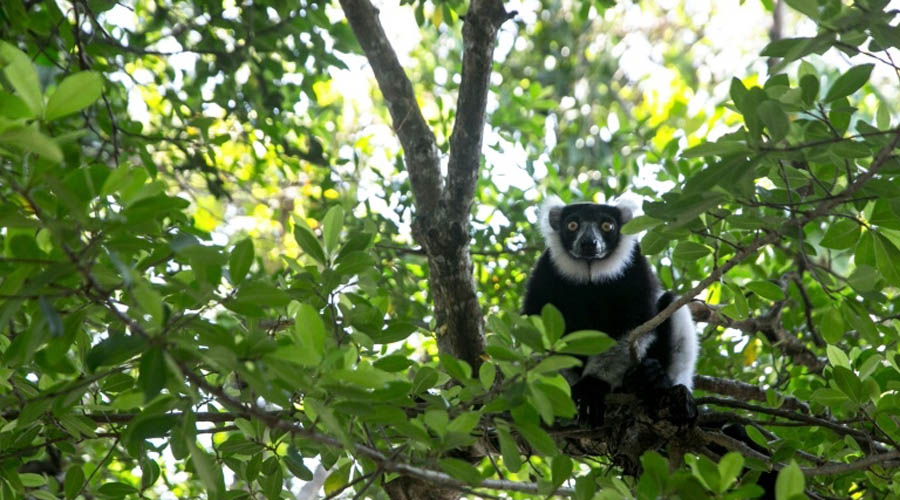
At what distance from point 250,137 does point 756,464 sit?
15.6 ft

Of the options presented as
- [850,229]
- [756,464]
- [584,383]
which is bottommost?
[756,464]

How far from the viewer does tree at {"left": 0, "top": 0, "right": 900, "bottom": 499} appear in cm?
237

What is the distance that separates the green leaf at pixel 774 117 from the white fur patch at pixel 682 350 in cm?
273

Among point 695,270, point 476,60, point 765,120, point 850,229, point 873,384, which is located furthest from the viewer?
point 695,270

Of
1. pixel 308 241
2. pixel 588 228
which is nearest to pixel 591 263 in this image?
pixel 588 228

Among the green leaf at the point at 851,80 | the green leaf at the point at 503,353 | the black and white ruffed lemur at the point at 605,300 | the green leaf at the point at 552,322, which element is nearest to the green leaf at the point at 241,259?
the green leaf at the point at 503,353

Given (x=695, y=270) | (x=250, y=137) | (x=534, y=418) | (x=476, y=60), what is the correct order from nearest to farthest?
1. (x=534, y=418)
2. (x=476, y=60)
3. (x=695, y=270)
4. (x=250, y=137)

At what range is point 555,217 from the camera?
20.5ft

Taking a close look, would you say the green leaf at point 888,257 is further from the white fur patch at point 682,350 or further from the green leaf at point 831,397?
the white fur patch at point 682,350

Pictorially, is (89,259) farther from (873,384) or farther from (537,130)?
(537,130)

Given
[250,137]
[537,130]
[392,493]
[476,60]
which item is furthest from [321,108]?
[392,493]

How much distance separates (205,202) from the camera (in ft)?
34.2

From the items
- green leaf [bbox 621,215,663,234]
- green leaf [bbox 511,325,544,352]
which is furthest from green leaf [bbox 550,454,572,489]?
green leaf [bbox 621,215,663,234]

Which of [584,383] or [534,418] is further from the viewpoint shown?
[584,383]
